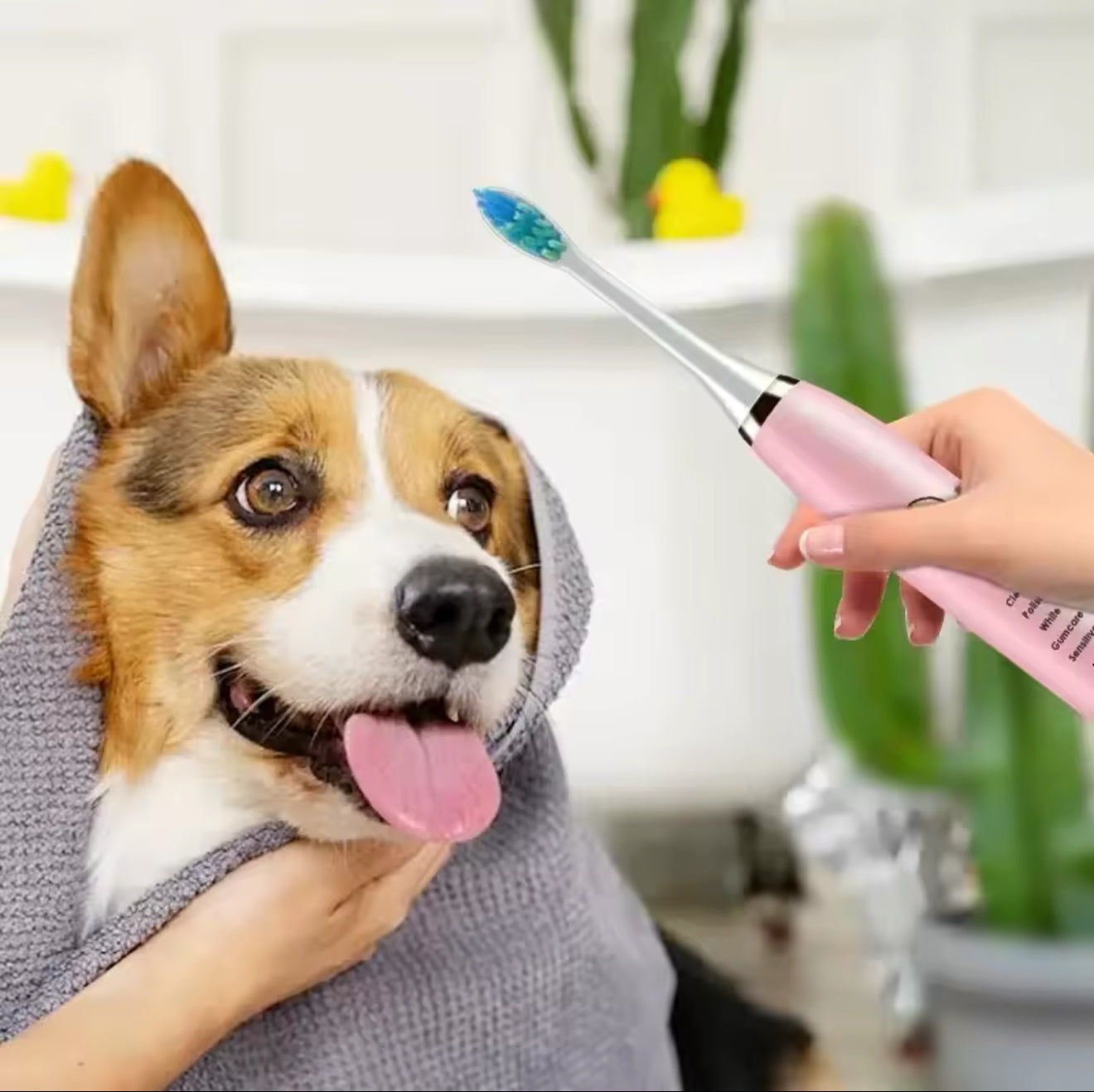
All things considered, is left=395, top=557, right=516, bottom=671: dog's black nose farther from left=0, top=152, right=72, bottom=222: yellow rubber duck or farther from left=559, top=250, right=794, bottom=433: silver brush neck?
left=0, top=152, right=72, bottom=222: yellow rubber duck

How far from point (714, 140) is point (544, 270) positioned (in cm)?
14

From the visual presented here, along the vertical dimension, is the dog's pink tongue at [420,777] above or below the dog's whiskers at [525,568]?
below

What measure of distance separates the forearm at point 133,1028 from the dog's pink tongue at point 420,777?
12cm

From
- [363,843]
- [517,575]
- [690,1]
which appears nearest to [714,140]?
[690,1]

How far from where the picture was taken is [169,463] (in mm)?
705

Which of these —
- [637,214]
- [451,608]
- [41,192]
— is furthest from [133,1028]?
[637,214]

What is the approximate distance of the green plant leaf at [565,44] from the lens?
0.99 m

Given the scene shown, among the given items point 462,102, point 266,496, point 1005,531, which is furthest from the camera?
point 462,102

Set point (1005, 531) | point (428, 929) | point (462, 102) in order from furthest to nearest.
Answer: point (462, 102)
point (428, 929)
point (1005, 531)

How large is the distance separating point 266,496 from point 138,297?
0.11 metres

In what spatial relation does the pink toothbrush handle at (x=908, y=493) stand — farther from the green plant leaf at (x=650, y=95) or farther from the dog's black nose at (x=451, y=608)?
the green plant leaf at (x=650, y=95)

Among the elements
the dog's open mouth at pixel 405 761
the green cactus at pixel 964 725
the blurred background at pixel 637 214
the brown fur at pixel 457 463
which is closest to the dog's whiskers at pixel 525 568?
the brown fur at pixel 457 463

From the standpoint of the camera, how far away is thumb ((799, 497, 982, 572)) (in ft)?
1.92

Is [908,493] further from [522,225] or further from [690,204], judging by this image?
[690,204]
